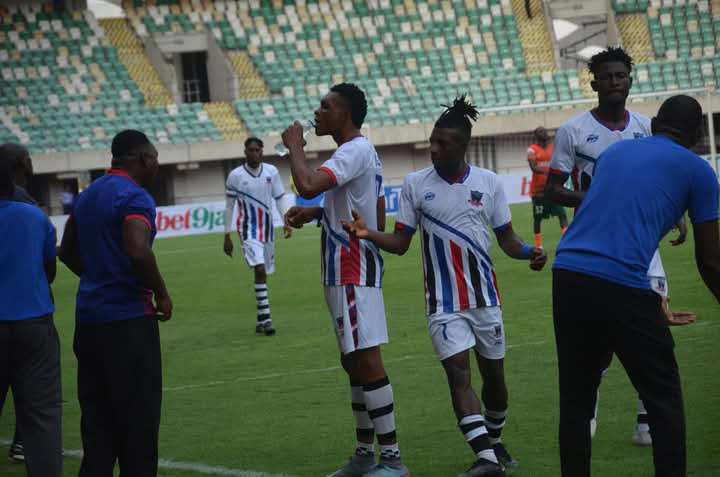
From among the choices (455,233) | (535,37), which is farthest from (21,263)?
(535,37)

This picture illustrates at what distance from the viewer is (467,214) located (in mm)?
6965

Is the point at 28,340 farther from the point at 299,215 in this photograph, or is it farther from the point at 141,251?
the point at 299,215

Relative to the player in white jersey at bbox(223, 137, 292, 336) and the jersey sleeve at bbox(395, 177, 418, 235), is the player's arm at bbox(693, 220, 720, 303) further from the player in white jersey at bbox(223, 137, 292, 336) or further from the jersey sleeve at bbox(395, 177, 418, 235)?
the player in white jersey at bbox(223, 137, 292, 336)

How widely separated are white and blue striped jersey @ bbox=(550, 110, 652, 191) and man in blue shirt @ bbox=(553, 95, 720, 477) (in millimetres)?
1916

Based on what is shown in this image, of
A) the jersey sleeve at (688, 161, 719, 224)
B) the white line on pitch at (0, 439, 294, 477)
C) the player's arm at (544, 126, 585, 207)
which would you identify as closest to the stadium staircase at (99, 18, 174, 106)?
the white line on pitch at (0, 439, 294, 477)

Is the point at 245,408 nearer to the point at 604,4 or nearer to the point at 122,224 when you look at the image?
the point at 122,224

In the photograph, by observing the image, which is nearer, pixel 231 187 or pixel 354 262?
pixel 354 262

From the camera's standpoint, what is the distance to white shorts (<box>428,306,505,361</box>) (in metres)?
6.79

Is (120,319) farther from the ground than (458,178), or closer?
closer

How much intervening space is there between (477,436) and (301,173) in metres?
1.84

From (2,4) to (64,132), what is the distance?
8503mm

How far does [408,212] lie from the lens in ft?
23.3

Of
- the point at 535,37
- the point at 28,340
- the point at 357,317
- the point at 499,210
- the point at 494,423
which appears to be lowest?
the point at 494,423

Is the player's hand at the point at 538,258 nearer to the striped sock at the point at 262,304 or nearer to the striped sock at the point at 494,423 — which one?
the striped sock at the point at 494,423
